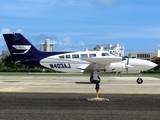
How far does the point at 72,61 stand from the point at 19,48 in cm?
519

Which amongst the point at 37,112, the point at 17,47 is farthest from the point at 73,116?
the point at 17,47

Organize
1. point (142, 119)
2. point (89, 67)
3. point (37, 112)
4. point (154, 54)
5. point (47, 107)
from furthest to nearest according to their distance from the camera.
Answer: point (154, 54) → point (89, 67) → point (47, 107) → point (37, 112) → point (142, 119)

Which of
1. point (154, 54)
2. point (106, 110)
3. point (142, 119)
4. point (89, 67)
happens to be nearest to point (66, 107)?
point (106, 110)

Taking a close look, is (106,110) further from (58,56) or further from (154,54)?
(154,54)

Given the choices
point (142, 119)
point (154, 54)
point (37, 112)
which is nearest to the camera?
point (142, 119)

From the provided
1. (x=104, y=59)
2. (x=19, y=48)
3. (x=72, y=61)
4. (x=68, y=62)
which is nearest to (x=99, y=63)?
(x=104, y=59)

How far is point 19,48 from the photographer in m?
31.6

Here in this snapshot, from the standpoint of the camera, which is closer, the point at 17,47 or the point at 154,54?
the point at 17,47

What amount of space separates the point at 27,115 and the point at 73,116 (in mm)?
1423

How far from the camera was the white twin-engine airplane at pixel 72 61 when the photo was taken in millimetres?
29453

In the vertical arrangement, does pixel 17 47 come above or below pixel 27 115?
above

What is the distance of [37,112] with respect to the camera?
11164 millimetres

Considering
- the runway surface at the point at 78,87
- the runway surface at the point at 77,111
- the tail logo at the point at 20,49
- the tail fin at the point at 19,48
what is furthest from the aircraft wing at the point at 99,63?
the runway surface at the point at 77,111

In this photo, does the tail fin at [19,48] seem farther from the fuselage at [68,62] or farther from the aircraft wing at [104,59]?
the aircraft wing at [104,59]
